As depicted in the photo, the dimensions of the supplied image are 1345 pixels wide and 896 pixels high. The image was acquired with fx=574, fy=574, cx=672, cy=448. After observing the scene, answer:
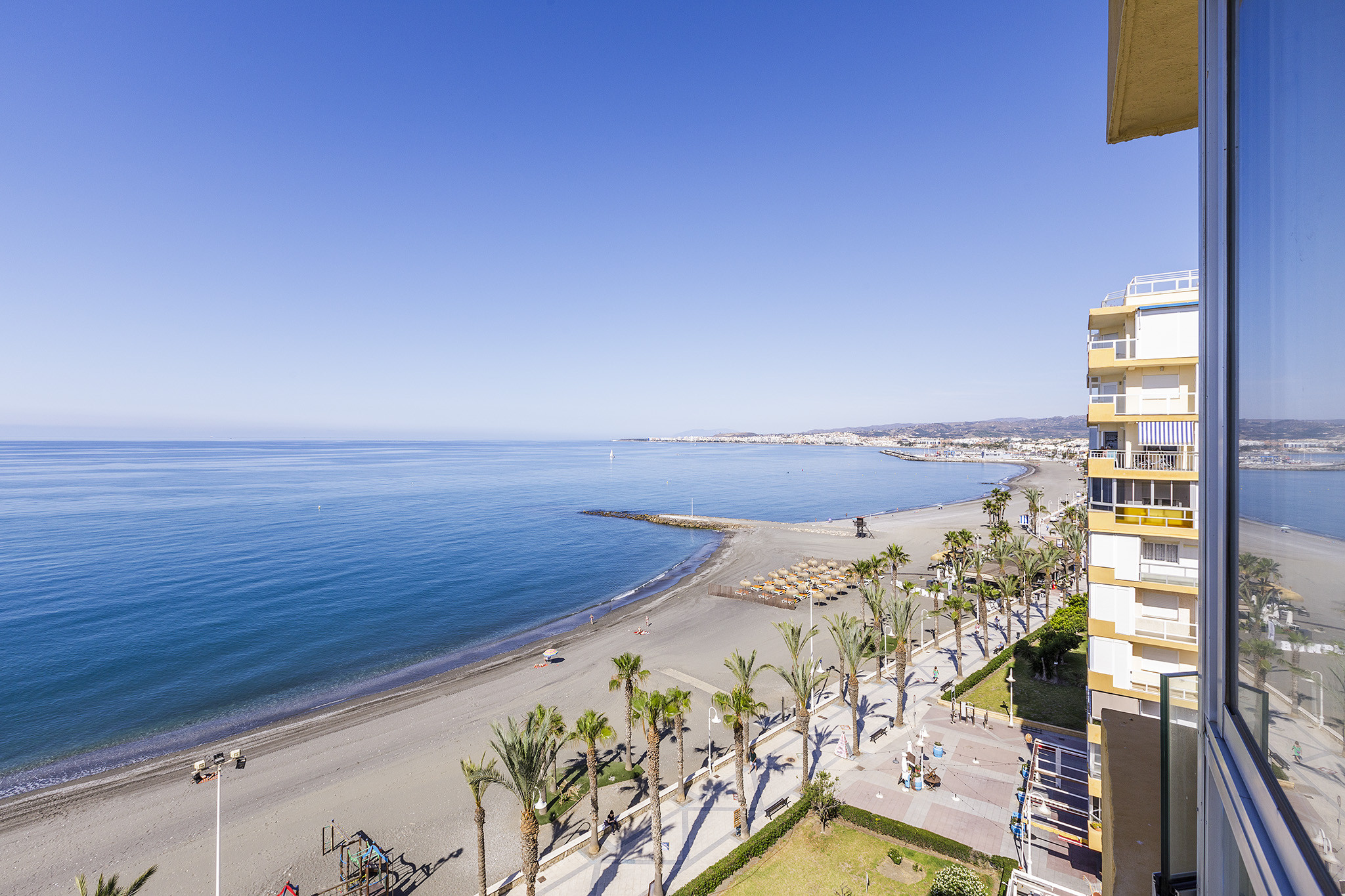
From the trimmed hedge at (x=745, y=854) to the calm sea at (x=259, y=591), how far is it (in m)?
27.9

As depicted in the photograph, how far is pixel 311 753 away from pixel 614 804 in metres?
16.7

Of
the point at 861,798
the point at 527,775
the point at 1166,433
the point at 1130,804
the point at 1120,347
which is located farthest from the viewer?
the point at 861,798

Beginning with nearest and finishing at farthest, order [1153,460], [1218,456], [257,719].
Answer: [1218,456], [1153,460], [257,719]

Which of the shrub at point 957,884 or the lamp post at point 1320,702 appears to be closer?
the lamp post at point 1320,702

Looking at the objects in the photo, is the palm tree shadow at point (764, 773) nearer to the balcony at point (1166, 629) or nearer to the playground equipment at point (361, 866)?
the playground equipment at point (361, 866)

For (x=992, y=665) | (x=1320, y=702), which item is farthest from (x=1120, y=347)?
(x=992, y=665)

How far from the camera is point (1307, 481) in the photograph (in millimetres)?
1772

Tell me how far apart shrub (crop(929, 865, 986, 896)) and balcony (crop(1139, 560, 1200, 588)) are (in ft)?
32.4

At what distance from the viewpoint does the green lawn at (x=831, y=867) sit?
17.9 meters

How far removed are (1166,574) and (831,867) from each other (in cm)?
1362

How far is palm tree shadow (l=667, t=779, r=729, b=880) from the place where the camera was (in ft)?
64.2

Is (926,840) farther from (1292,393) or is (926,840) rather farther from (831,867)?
(1292,393)

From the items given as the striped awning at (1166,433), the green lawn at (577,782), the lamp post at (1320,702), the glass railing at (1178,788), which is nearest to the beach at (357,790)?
the green lawn at (577,782)

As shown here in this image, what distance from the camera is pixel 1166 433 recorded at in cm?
1580
